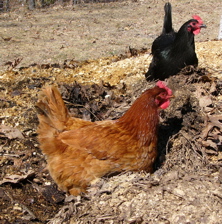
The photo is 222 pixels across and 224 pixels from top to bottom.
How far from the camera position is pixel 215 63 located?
5195 mm

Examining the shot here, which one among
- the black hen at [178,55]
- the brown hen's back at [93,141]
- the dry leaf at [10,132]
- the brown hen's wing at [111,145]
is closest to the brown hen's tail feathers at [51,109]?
the brown hen's back at [93,141]

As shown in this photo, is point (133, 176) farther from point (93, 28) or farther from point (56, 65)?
point (93, 28)

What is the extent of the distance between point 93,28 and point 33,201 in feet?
26.9

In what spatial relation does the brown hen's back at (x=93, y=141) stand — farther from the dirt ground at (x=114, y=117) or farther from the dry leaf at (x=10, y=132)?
the dry leaf at (x=10, y=132)

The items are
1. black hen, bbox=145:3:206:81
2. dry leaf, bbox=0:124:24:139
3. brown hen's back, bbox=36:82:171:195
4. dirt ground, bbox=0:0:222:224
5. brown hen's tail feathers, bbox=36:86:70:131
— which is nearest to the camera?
dirt ground, bbox=0:0:222:224

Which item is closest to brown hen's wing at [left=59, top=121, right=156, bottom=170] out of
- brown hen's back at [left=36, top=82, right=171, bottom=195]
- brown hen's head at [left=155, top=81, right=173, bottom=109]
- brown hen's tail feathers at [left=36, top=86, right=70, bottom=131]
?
brown hen's back at [left=36, top=82, right=171, bottom=195]

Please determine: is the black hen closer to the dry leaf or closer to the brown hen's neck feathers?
the brown hen's neck feathers

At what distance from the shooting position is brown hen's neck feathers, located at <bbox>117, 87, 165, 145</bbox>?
9.91ft

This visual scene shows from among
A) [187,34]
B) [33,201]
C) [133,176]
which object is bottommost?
[33,201]

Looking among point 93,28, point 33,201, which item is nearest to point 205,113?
point 33,201

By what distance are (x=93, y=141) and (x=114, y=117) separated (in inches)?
40.0

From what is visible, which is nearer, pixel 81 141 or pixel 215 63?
pixel 81 141

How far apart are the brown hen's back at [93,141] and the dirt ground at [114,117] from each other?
0.16m

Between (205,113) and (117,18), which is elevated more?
(117,18)
